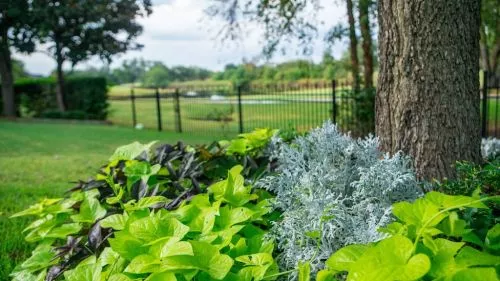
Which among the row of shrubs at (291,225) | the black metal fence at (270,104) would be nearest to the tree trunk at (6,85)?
the black metal fence at (270,104)

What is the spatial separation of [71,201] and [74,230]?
335 millimetres

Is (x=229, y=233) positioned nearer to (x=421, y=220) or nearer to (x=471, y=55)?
(x=421, y=220)

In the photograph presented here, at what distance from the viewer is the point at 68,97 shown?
68.7ft

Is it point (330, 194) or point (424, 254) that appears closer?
point (424, 254)

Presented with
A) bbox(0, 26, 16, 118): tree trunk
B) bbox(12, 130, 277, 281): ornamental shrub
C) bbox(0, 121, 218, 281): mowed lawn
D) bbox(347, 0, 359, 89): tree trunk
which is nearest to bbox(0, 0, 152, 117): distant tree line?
bbox(0, 26, 16, 118): tree trunk

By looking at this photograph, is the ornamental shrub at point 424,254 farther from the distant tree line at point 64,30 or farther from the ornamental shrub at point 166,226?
the distant tree line at point 64,30

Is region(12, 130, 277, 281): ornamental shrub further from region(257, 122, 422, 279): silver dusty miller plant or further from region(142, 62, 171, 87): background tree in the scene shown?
region(142, 62, 171, 87): background tree

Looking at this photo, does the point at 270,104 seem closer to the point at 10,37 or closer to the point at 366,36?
the point at 366,36

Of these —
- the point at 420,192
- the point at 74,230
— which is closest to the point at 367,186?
the point at 420,192

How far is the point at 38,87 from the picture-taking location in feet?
69.1

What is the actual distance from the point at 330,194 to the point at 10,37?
880 inches

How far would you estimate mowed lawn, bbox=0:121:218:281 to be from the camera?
323cm

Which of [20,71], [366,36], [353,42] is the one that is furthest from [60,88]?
[20,71]

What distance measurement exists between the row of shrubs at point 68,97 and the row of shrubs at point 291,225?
61.3 ft
